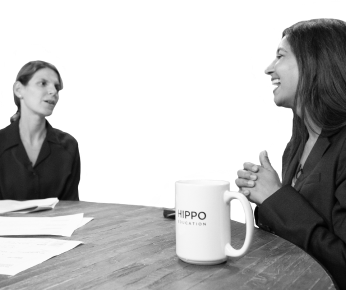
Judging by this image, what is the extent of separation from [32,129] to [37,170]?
37 cm

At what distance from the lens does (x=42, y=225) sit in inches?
37.5

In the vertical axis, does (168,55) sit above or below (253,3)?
below

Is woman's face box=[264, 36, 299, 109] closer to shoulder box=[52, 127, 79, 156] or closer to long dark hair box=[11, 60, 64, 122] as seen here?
shoulder box=[52, 127, 79, 156]

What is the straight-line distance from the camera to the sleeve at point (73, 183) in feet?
6.92

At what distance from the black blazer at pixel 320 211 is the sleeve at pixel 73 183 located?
1.40 m

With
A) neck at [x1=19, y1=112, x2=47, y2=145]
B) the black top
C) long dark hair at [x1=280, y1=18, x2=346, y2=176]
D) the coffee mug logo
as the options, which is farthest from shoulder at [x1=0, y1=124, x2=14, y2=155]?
the coffee mug logo

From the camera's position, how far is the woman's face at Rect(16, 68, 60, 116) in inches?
90.5

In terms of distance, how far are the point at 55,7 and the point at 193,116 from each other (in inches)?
57.2

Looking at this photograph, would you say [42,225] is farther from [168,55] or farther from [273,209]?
[168,55]

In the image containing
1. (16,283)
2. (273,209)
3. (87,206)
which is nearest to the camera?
(16,283)

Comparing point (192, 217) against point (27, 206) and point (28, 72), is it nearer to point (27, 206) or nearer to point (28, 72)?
point (27, 206)

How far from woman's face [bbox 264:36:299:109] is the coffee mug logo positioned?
0.77 metres

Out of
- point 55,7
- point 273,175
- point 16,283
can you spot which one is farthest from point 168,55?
point 16,283

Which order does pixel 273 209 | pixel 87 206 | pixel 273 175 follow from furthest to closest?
1. pixel 87 206
2. pixel 273 175
3. pixel 273 209
